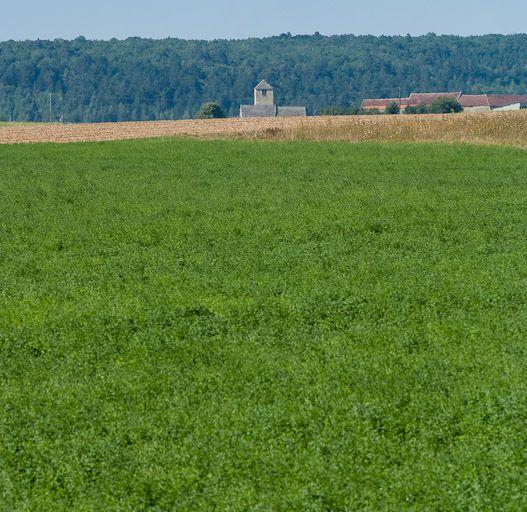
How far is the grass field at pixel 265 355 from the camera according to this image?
773cm

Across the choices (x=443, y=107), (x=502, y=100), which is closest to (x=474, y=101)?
(x=502, y=100)

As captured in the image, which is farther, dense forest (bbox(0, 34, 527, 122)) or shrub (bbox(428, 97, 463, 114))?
dense forest (bbox(0, 34, 527, 122))

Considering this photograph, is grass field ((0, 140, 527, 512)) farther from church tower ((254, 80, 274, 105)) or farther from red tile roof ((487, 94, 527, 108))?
church tower ((254, 80, 274, 105))

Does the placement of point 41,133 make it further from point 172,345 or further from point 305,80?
point 305,80

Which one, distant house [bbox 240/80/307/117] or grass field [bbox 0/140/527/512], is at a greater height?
grass field [bbox 0/140/527/512]

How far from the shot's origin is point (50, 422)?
29.5 feet

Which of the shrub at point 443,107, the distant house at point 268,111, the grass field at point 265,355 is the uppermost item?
the grass field at point 265,355

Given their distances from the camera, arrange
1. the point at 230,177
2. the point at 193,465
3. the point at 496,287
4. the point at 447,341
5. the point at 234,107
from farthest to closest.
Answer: the point at 234,107, the point at 230,177, the point at 496,287, the point at 447,341, the point at 193,465

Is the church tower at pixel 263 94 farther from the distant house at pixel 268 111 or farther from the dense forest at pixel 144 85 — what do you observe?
the dense forest at pixel 144 85

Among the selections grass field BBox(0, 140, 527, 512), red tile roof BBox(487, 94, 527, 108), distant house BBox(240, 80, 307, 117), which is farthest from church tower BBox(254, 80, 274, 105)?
grass field BBox(0, 140, 527, 512)

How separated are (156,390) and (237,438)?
153cm

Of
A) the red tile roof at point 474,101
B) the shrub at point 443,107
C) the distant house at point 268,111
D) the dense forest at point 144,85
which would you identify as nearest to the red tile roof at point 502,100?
the red tile roof at point 474,101

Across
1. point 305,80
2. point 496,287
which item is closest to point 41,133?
point 496,287

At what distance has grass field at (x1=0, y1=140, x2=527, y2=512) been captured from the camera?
25.4 ft
